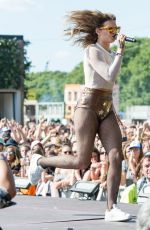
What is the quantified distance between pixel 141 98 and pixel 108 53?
4581 inches

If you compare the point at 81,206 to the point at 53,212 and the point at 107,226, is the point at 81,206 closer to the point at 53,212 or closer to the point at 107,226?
the point at 53,212

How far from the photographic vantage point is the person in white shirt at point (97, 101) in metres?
7.00

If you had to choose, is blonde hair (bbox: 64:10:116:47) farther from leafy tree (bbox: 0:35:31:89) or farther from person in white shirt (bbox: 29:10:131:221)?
leafy tree (bbox: 0:35:31:89)

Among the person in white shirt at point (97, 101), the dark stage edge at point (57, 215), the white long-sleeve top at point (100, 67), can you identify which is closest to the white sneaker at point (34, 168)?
the dark stage edge at point (57, 215)

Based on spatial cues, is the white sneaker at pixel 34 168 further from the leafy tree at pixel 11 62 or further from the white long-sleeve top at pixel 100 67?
the leafy tree at pixel 11 62

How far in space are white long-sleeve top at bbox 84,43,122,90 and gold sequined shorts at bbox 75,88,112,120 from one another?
0.05m

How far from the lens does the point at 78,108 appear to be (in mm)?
7113

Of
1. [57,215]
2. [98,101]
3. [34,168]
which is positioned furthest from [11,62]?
[98,101]

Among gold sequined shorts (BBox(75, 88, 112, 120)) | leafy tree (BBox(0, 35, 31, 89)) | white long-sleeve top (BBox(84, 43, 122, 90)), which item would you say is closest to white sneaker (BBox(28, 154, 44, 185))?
gold sequined shorts (BBox(75, 88, 112, 120))

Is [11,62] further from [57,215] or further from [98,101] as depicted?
[98,101]

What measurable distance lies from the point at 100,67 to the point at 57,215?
1515 millimetres

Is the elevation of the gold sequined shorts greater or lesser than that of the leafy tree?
greater

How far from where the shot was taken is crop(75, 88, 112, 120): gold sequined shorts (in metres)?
7.06

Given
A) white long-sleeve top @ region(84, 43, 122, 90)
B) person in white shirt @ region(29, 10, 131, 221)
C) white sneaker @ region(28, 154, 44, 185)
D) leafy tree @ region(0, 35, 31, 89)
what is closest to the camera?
white long-sleeve top @ region(84, 43, 122, 90)
